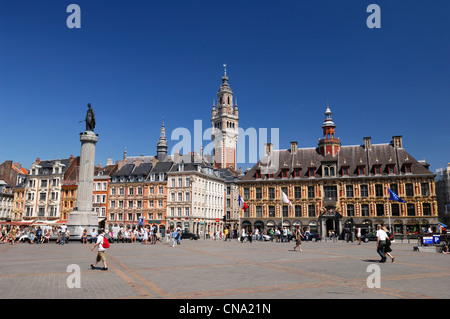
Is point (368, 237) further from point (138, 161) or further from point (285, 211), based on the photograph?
point (138, 161)

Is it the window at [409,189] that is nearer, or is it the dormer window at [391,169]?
the window at [409,189]

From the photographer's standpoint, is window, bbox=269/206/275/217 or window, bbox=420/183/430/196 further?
window, bbox=269/206/275/217

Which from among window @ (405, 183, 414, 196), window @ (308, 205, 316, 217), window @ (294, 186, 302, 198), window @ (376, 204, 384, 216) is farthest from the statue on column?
window @ (405, 183, 414, 196)

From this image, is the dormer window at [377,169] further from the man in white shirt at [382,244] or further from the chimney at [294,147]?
the man in white shirt at [382,244]

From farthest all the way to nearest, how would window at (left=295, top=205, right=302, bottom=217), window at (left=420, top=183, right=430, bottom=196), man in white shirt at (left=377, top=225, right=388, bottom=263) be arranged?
window at (left=295, top=205, right=302, bottom=217)
window at (left=420, top=183, right=430, bottom=196)
man in white shirt at (left=377, top=225, right=388, bottom=263)

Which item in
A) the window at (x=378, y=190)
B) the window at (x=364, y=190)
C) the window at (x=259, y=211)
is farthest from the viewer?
the window at (x=259, y=211)

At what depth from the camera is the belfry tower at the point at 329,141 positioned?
60.9 m

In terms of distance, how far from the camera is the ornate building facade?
53906mm

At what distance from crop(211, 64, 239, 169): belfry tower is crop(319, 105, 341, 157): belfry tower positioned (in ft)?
208

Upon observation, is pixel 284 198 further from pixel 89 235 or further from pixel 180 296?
pixel 180 296

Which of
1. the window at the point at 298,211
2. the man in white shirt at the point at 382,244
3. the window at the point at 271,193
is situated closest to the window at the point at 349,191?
the window at the point at 298,211

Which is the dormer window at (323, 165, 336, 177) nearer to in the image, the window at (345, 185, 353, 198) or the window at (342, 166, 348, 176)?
the window at (342, 166, 348, 176)

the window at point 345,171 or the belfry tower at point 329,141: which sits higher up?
the belfry tower at point 329,141
